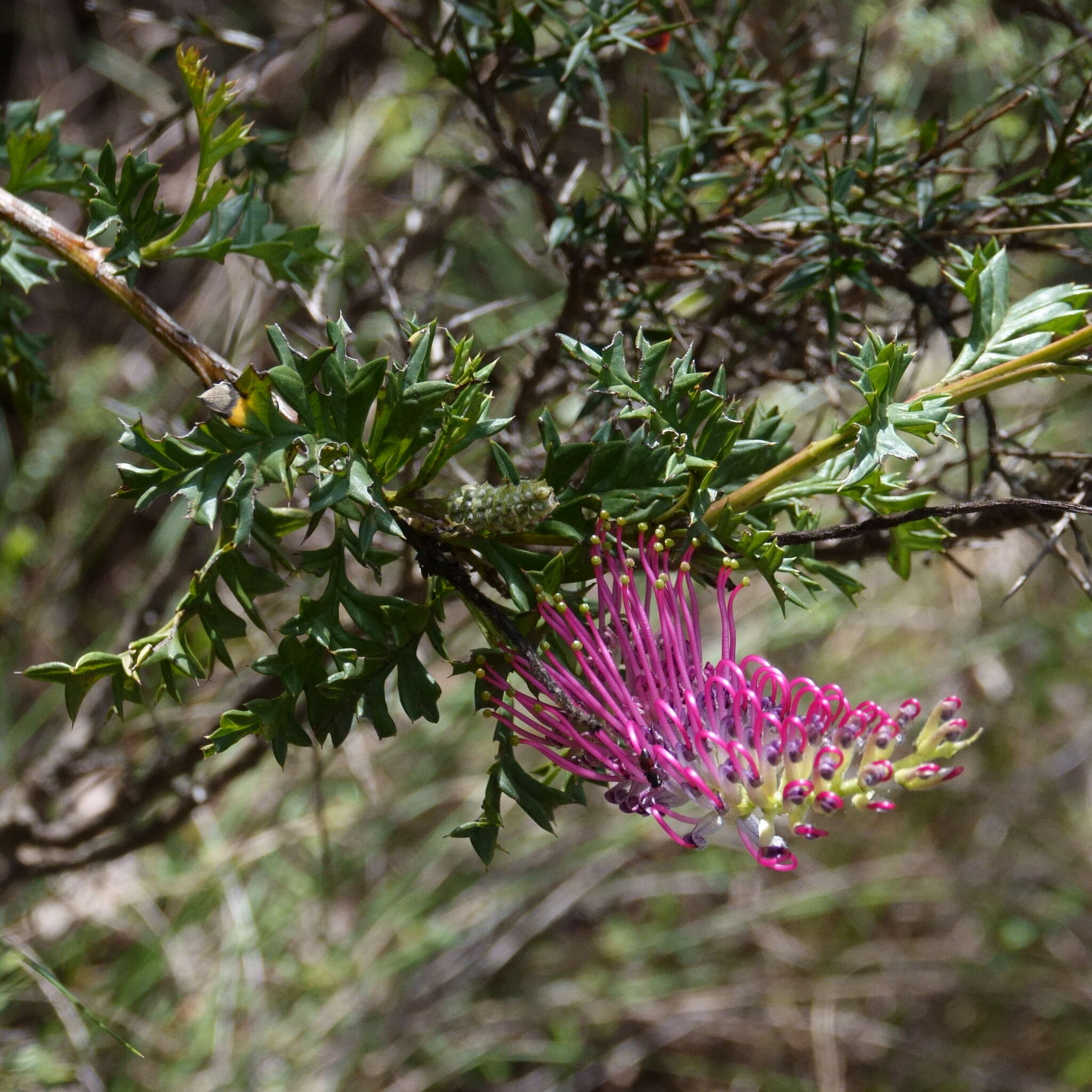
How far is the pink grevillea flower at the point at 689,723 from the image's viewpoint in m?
0.55

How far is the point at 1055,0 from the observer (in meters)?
1.04

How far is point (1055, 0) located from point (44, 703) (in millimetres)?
1845

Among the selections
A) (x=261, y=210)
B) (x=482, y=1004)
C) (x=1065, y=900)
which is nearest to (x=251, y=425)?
(x=261, y=210)

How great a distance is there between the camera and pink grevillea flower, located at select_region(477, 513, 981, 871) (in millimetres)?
548

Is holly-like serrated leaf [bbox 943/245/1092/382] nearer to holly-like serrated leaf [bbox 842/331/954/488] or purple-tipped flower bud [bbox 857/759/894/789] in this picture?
holly-like serrated leaf [bbox 842/331/954/488]

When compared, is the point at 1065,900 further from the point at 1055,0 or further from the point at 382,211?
the point at 382,211

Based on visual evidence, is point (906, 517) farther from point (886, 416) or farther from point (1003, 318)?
point (1003, 318)

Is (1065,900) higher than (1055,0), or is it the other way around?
(1055,0)

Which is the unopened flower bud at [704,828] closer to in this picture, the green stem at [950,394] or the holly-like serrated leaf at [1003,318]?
the green stem at [950,394]

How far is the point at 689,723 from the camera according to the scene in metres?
0.60

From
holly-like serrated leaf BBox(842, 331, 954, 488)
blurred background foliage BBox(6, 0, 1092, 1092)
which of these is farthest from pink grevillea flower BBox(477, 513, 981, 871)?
blurred background foliage BBox(6, 0, 1092, 1092)

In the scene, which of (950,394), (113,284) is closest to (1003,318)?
(950,394)

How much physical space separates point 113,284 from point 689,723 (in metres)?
0.51

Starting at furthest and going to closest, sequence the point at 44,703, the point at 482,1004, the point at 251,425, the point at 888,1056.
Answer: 1. the point at 888,1056
2. the point at 482,1004
3. the point at 44,703
4. the point at 251,425
